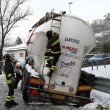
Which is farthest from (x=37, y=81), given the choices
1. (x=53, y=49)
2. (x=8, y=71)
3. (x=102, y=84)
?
(x=102, y=84)

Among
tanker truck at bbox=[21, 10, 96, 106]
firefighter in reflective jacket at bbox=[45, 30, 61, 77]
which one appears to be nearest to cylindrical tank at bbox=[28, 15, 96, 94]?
tanker truck at bbox=[21, 10, 96, 106]

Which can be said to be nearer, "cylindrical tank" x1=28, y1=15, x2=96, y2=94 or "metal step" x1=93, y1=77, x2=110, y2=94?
"metal step" x1=93, y1=77, x2=110, y2=94

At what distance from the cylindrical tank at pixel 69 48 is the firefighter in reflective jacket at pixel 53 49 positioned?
23 centimetres

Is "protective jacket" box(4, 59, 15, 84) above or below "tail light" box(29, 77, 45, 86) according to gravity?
above

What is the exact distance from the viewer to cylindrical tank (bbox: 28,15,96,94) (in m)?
9.83

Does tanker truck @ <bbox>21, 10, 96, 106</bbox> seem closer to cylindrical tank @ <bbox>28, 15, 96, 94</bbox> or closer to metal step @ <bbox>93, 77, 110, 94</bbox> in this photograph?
cylindrical tank @ <bbox>28, 15, 96, 94</bbox>

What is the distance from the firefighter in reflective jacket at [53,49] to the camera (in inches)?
378

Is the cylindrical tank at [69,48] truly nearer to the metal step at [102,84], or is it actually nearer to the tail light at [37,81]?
the tail light at [37,81]

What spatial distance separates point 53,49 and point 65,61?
54cm

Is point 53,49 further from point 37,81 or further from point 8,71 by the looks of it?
point 8,71

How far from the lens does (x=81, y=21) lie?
32.6ft

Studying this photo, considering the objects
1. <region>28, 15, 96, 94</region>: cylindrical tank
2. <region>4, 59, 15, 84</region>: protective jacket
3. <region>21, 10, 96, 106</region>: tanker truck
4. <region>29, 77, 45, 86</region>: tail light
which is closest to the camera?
<region>29, 77, 45, 86</region>: tail light

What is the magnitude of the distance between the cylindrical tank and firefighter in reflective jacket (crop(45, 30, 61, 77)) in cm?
Answer: 23

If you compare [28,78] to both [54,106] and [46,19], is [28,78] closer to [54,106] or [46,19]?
[54,106]
